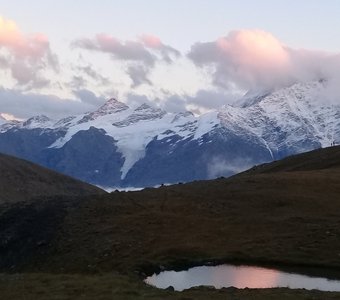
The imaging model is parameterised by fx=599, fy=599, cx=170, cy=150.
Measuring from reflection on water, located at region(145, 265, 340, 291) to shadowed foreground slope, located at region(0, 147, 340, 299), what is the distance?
233 cm

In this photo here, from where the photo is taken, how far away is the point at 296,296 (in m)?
41.3

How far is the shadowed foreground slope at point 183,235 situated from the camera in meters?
48.2

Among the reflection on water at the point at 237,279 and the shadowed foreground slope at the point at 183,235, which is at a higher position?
the shadowed foreground slope at the point at 183,235

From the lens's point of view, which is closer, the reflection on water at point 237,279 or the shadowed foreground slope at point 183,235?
the shadowed foreground slope at point 183,235

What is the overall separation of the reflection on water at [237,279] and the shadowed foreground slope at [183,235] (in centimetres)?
233

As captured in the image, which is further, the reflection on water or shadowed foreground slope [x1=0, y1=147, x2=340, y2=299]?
the reflection on water

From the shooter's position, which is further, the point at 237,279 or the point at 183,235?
the point at 183,235

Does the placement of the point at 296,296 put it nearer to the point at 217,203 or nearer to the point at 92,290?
the point at 92,290

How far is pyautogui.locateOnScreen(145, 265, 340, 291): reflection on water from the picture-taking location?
51219 millimetres

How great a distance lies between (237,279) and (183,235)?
20430 mm

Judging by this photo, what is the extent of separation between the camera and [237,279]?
5434 centimetres

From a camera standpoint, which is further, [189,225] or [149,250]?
[189,225]

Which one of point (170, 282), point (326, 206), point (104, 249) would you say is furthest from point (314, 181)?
point (170, 282)

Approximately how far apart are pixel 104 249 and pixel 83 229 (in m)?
10.4
